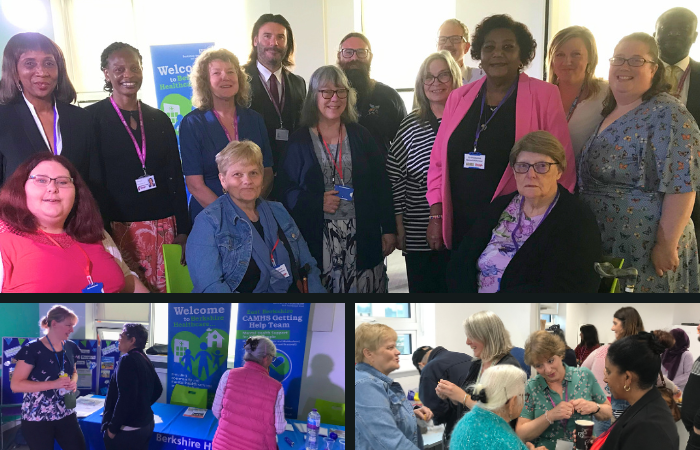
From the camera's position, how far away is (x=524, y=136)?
2828 mm

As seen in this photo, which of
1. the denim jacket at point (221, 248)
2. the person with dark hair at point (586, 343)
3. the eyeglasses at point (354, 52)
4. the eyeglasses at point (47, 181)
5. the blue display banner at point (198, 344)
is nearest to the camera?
the person with dark hair at point (586, 343)

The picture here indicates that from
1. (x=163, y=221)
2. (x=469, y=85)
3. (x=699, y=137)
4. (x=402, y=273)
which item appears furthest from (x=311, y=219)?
(x=699, y=137)

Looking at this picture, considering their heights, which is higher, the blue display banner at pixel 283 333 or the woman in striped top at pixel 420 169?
the woman in striped top at pixel 420 169

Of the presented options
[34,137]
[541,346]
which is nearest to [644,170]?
[541,346]

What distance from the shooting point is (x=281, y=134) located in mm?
3178

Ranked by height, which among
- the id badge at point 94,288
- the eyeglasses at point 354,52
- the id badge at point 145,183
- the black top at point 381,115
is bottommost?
the id badge at point 94,288

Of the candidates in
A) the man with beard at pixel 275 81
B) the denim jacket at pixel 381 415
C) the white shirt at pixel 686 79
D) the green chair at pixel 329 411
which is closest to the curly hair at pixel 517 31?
the white shirt at pixel 686 79

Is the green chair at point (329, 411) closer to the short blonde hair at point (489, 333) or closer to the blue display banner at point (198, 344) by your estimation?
the blue display banner at point (198, 344)

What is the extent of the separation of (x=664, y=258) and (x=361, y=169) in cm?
163

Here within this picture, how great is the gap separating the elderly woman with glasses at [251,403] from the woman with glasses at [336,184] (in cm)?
93

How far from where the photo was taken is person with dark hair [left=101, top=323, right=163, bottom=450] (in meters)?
2.32

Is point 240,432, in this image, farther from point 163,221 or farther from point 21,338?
point 163,221

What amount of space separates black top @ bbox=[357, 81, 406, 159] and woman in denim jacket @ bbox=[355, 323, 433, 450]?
134 cm

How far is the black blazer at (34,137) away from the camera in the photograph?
3096 mm
